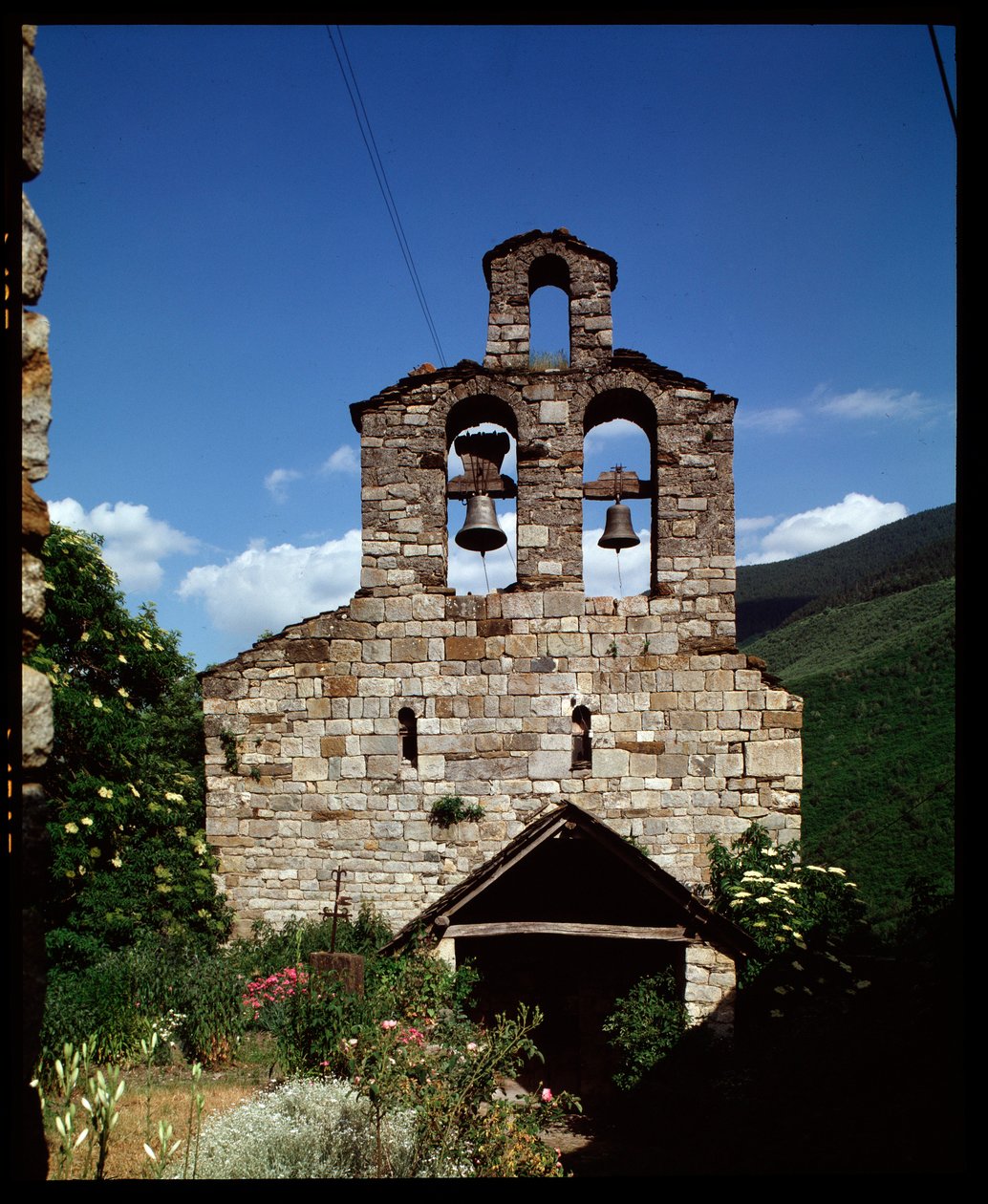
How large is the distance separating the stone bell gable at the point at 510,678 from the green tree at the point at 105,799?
569 millimetres

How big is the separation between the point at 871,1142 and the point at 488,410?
27.7 feet

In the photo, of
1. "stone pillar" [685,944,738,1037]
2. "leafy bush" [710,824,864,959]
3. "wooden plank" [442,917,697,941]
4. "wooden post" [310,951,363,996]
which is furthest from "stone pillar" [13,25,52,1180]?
"leafy bush" [710,824,864,959]

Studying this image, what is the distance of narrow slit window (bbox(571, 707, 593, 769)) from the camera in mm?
9391

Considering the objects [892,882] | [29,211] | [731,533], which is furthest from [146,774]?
[892,882]

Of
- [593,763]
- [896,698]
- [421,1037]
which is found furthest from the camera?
[896,698]

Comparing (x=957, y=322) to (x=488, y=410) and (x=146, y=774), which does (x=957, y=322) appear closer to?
(x=488, y=410)

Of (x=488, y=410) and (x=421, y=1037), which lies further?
(x=488, y=410)

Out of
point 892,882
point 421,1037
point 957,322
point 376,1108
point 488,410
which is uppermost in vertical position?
point 488,410

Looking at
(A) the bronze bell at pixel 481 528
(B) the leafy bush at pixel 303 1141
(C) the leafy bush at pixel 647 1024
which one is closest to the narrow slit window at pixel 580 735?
(A) the bronze bell at pixel 481 528

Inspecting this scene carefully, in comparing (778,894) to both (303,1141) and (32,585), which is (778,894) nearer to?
(303,1141)

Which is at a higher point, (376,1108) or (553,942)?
(376,1108)

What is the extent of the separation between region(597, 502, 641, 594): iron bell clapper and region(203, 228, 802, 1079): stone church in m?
0.03

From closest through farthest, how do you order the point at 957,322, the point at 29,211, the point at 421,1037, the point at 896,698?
the point at 957,322, the point at 29,211, the point at 421,1037, the point at 896,698

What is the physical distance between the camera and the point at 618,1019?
838 cm
